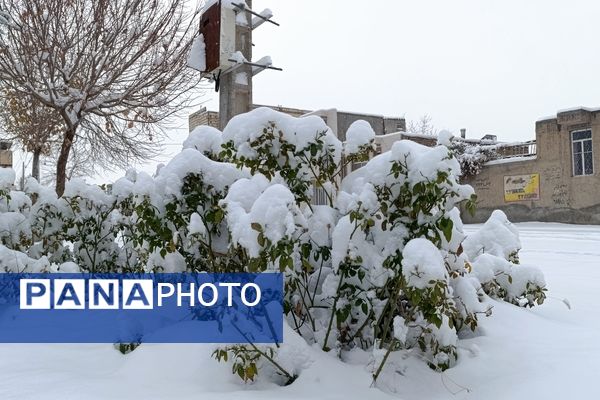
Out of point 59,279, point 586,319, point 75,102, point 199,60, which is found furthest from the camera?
point 75,102

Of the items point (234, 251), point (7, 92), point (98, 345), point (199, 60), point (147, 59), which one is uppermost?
point (147, 59)

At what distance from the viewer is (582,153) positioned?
18.8 m

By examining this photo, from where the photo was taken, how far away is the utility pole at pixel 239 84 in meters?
5.04

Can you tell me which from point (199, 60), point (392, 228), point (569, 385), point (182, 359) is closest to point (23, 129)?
point (199, 60)

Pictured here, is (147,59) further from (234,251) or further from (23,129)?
(234,251)

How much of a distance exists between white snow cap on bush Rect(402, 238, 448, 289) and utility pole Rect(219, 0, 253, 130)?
3144mm

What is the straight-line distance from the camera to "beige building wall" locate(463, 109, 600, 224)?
1847 centimetres

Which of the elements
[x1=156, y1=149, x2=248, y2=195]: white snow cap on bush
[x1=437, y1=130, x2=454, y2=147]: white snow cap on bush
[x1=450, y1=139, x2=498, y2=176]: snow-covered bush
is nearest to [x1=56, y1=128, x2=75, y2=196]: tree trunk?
[x1=156, y1=149, x2=248, y2=195]: white snow cap on bush

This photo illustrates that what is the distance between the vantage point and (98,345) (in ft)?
11.9

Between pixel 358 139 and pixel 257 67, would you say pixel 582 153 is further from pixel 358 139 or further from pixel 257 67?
pixel 358 139

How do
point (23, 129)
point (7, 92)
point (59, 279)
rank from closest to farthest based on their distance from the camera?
point (59, 279)
point (7, 92)
point (23, 129)

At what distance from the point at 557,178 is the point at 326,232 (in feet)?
62.6

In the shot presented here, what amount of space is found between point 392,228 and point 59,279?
352 centimetres

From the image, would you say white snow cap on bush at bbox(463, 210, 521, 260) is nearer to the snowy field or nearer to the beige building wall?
the snowy field
